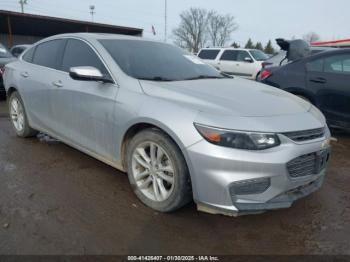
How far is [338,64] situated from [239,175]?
4073 millimetres

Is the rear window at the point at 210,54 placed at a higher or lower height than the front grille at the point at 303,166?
lower

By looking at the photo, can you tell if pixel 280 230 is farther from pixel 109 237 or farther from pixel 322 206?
pixel 109 237

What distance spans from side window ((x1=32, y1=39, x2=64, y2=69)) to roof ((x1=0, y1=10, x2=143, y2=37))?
69.9 ft

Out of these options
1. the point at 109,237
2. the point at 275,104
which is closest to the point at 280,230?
the point at 275,104

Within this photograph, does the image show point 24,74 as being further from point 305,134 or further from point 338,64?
point 338,64

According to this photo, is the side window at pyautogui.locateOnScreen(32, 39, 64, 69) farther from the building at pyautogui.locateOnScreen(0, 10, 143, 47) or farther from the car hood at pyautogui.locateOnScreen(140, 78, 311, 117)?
the building at pyautogui.locateOnScreen(0, 10, 143, 47)

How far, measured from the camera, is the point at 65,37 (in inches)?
167

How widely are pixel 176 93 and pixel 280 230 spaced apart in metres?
1.45

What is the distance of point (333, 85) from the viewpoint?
5.50 meters

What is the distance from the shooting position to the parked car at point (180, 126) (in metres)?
2.54

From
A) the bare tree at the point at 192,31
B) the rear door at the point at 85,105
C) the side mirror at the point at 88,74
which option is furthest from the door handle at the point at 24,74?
the bare tree at the point at 192,31

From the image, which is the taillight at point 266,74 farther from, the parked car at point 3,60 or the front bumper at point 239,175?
the parked car at point 3,60

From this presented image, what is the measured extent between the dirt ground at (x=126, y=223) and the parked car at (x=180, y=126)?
0.79 ft

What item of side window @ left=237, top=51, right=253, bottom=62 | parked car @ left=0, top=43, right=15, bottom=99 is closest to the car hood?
parked car @ left=0, top=43, right=15, bottom=99
